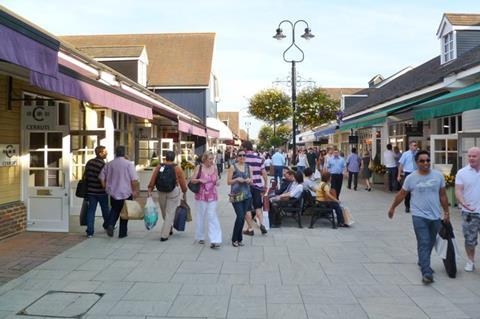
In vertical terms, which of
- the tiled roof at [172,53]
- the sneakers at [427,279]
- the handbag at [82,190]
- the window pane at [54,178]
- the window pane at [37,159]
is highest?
the tiled roof at [172,53]

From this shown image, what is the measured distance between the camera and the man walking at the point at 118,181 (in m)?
7.96

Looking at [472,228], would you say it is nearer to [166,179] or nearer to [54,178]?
[166,179]

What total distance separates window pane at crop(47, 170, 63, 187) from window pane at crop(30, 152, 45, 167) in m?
0.22

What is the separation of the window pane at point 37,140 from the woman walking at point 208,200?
3198 mm

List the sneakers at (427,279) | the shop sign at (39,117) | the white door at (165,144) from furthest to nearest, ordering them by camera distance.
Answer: the white door at (165,144), the shop sign at (39,117), the sneakers at (427,279)

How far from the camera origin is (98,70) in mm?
11445

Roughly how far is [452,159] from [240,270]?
32.1 ft

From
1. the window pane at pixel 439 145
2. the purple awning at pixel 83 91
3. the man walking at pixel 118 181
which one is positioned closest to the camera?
the purple awning at pixel 83 91

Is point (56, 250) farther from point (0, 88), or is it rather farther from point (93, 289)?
point (0, 88)

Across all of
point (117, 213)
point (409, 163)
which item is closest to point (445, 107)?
point (409, 163)

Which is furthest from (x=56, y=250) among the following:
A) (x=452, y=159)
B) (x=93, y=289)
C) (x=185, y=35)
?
(x=185, y=35)

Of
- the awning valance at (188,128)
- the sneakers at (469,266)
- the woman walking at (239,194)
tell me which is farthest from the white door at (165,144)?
the sneakers at (469,266)

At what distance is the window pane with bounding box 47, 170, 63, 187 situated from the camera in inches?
340

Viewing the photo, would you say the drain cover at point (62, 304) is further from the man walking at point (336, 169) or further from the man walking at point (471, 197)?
the man walking at point (336, 169)
